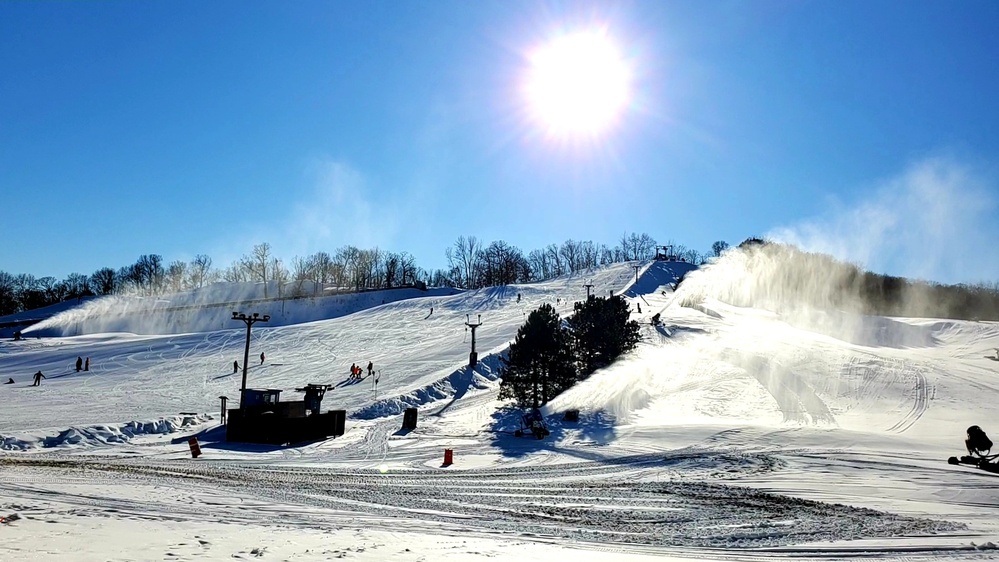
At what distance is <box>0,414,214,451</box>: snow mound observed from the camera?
2484 centimetres

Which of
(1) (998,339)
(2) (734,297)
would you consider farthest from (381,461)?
(2) (734,297)

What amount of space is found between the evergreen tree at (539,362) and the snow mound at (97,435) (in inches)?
622

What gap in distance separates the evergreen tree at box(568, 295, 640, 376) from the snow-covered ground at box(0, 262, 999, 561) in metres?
1.15

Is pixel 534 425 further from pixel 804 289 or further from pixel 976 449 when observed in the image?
pixel 804 289

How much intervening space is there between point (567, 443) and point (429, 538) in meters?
15.5

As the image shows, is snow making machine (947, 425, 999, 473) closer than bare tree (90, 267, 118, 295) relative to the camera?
Yes

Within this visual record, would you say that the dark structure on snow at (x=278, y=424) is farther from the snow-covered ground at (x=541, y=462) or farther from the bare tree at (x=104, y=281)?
the bare tree at (x=104, y=281)

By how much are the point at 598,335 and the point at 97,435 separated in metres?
23.9

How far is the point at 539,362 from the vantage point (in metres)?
32.0

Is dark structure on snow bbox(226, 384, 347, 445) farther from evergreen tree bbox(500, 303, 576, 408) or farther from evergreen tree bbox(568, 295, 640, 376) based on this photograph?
evergreen tree bbox(568, 295, 640, 376)

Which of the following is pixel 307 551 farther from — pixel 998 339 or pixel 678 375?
pixel 998 339

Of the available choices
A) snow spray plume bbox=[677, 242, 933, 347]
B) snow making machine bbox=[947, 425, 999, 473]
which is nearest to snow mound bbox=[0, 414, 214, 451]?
snow making machine bbox=[947, 425, 999, 473]

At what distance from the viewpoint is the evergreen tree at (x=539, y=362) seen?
31641 millimetres

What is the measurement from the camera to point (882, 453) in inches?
819
